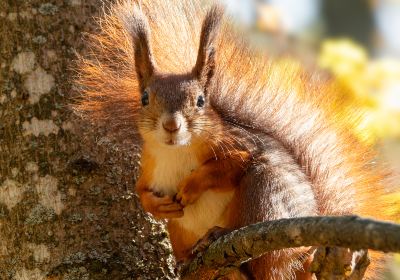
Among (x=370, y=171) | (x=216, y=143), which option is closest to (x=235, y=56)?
(x=216, y=143)

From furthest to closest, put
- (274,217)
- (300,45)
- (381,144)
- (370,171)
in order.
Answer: (300,45)
(381,144)
(370,171)
(274,217)

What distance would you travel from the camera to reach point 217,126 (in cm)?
253

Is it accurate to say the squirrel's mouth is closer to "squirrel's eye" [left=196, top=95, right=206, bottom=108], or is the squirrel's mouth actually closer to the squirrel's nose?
the squirrel's nose

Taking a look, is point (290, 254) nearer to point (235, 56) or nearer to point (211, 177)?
point (211, 177)

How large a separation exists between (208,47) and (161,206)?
0.49 metres

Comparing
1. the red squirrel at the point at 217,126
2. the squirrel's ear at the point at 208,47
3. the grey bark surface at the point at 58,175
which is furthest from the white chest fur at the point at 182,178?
the squirrel's ear at the point at 208,47

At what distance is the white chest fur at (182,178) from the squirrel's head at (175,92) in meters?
0.08

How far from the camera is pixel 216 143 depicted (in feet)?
8.18

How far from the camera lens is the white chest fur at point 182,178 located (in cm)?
253

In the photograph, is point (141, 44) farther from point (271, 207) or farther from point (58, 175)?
point (271, 207)

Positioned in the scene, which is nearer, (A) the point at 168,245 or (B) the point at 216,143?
(B) the point at 216,143

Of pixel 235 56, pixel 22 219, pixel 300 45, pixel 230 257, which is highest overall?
pixel 235 56

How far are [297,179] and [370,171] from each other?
264mm

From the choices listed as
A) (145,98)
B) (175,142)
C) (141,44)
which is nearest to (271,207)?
(175,142)
